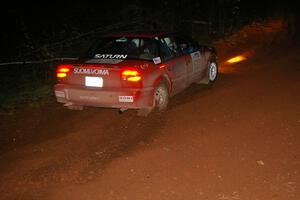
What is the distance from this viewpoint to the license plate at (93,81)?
7.32 m

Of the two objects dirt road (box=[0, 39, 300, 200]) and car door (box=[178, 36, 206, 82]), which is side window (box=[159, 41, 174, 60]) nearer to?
car door (box=[178, 36, 206, 82])

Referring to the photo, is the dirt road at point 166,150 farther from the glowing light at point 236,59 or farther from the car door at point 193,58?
the glowing light at point 236,59

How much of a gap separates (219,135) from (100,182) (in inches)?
90.2

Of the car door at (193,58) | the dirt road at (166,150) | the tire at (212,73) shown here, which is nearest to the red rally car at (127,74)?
the car door at (193,58)

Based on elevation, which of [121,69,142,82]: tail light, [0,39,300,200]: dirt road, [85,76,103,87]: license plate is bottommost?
[0,39,300,200]: dirt road

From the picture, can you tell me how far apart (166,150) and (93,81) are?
6.72 feet

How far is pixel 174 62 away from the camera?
8320mm

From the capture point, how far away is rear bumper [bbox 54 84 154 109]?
7207 millimetres

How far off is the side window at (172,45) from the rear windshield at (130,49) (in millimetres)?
412

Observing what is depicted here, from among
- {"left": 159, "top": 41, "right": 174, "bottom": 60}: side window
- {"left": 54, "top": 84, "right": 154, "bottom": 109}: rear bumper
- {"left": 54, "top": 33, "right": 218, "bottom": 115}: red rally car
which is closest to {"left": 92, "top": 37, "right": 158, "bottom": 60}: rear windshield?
{"left": 54, "top": 33, "right": 218, "bottom": 115}: red rally car

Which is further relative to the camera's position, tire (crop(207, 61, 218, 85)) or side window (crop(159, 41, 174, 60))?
tire (crop(207, 61, 218, 85))

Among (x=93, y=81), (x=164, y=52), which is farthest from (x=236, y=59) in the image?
(x=93, y=81)

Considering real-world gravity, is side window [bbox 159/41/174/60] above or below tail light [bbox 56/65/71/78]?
above

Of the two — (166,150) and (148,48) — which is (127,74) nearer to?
(148,48)
